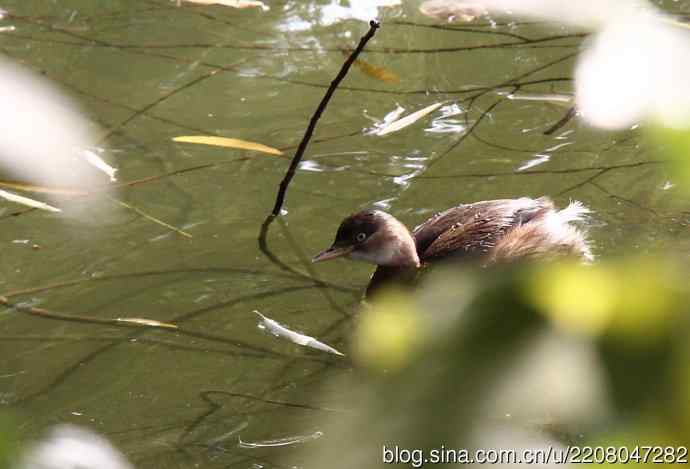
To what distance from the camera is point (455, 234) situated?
412cm

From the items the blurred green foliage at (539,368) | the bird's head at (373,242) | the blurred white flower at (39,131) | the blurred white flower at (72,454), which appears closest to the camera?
the blurred green foliage at (539,368)

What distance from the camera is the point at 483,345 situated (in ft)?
1.24

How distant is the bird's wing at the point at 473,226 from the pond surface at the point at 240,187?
0.27 meters

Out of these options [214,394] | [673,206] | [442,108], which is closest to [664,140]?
[214,394]

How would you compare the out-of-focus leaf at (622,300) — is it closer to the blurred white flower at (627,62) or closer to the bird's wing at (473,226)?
the blurred white flower at (627,62)

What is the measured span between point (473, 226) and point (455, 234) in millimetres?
75

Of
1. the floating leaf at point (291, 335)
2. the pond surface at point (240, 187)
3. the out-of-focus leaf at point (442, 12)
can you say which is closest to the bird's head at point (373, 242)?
the pond surface at point (240, 187)

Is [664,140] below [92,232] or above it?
above

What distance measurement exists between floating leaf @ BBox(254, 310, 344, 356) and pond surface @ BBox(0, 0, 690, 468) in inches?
1.3

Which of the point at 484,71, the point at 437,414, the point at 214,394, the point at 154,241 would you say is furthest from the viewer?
the point at 484,71

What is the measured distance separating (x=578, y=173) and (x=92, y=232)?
6.62 feet

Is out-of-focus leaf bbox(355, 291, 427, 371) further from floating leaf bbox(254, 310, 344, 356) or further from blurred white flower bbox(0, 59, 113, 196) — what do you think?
floating leaf bbox(254, 310, 344, 356)

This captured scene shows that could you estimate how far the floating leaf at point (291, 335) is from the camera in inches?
142

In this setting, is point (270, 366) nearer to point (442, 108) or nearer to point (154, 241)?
point (154, 241)
